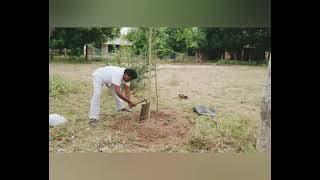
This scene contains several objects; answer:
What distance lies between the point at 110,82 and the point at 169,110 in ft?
2.15

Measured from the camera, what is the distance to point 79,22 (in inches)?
140

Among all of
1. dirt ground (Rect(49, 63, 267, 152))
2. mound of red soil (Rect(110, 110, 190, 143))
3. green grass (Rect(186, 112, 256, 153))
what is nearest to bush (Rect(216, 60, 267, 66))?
dirt ground (Rect(49, 63, 267, 152))

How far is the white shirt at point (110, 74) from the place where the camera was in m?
3.66

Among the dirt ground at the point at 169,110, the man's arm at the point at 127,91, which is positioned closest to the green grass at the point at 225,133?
the dirt ground at the point at 169,110

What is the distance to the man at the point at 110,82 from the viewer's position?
12.0ft

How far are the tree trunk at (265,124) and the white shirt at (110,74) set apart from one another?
4.50 ft

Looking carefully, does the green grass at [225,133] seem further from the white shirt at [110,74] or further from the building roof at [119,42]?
the building roof at [119,42]

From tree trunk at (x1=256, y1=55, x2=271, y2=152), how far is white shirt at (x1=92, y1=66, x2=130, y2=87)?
137cm

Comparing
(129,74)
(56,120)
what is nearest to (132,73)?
(129,74)

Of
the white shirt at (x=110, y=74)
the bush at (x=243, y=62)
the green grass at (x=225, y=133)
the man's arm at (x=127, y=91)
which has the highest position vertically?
the bush at (x=243, y=62)

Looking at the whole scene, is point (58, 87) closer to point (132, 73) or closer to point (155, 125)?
point (132, 73)

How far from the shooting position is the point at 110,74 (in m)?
3.68

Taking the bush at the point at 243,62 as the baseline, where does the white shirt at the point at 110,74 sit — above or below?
below
